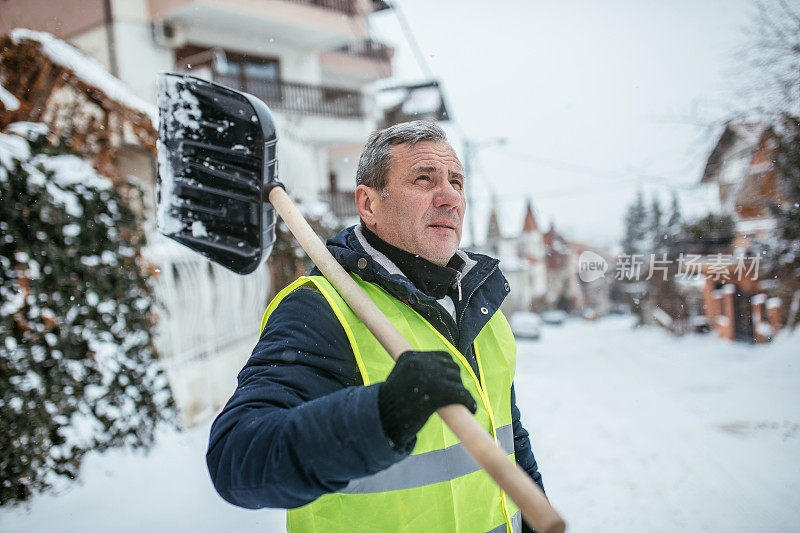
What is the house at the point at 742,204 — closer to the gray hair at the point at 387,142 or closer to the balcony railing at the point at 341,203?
the gray hair at the point at 387,142

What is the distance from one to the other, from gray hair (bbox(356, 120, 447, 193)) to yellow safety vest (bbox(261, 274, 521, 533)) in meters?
0.34

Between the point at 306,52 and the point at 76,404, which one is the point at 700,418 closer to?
the point at 76,404

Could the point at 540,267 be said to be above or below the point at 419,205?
below

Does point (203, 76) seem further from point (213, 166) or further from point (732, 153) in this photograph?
point (732, 153)

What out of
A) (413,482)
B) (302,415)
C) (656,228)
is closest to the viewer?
(302,415)

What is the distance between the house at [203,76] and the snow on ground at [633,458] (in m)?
1.27

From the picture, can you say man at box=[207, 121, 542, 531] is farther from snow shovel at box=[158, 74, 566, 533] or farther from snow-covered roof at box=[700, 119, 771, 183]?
snow-covered roof at box=[700, 119, 771, 183]

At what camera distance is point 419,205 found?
146cm

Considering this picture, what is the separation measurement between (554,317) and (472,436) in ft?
29.4

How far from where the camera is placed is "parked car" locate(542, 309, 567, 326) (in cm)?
920

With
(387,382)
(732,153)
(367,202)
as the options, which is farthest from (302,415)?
(732,153)

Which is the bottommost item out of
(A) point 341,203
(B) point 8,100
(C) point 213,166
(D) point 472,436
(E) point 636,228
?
(A) point 341,203

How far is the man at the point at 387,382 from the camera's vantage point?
86 centimetres

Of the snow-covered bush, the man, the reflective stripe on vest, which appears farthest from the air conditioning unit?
the reflective stripe on vest
